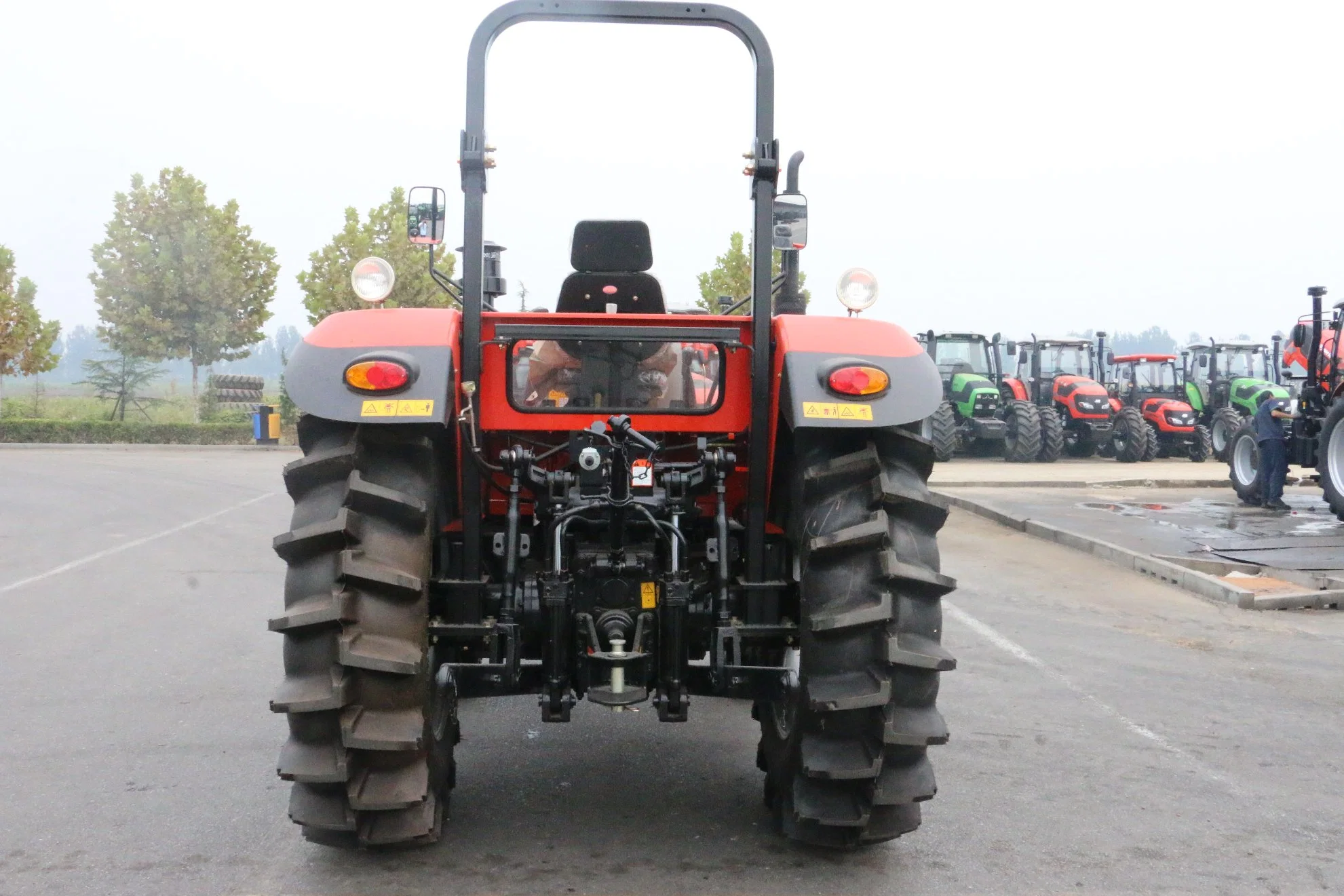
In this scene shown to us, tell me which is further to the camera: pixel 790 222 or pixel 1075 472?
pixel 1075 472

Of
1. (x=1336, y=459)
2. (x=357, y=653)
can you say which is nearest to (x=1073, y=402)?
(x=1336, y=459)

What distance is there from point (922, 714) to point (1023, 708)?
2843 mm

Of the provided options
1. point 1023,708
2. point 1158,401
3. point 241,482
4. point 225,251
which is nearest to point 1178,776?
point 1023,708

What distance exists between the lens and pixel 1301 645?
8.55 metres

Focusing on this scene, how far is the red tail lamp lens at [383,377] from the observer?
404 cm

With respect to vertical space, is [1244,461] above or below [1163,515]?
above

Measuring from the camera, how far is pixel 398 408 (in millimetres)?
4020

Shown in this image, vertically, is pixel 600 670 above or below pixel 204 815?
above

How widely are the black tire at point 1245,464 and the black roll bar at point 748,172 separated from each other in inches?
593

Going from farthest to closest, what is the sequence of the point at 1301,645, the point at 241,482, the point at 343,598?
the point at 241,482 < the point at 1301,645 < the point at 343,598

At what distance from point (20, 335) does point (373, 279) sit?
3733 centimetres

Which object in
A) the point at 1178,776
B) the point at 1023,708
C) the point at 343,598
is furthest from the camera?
the point at 1023,708

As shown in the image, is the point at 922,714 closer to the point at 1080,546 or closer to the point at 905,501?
the point at 905,501

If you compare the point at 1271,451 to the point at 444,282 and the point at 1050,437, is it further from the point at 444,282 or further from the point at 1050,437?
the point at 444,282
